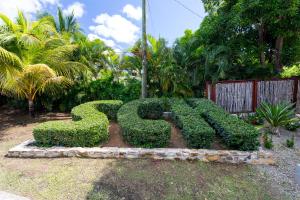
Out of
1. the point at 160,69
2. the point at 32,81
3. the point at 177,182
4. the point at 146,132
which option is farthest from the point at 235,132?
the point at 32,81

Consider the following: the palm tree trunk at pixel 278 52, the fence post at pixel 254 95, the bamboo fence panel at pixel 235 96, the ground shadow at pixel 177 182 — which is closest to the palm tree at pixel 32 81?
the ground shadow at pixel 177 182

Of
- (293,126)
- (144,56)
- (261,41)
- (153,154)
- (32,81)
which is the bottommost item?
(153,154)

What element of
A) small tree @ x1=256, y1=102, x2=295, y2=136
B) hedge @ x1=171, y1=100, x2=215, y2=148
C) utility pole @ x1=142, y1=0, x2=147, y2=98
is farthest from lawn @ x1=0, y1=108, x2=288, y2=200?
utility pole @ x1=142, y1=0, x2=147, y2=98

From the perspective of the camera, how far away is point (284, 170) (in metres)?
4.52

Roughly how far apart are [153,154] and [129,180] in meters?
0.97

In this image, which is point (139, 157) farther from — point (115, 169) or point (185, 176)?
point (185, 176)

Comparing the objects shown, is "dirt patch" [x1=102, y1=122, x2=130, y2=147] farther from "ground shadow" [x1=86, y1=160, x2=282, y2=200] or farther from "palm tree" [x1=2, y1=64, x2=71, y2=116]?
"palm tree" [x1=2, y1=64, x2=71, y2=116]

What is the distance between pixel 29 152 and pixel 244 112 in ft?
23.1

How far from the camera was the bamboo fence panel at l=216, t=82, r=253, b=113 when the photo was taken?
8102mm

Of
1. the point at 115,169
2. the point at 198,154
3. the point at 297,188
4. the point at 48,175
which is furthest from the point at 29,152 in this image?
the point at 297,188

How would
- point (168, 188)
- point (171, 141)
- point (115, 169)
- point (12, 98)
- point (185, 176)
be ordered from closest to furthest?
point (168, 188) < point (185, 176) < point (115, 169) < point (171, 141) < point (12, 98)

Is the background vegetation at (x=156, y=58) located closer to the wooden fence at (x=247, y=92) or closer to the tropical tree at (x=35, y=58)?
the tropical tree at (x=35, y=58)

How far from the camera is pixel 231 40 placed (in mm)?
8617

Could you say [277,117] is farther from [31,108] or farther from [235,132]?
[31,108]
